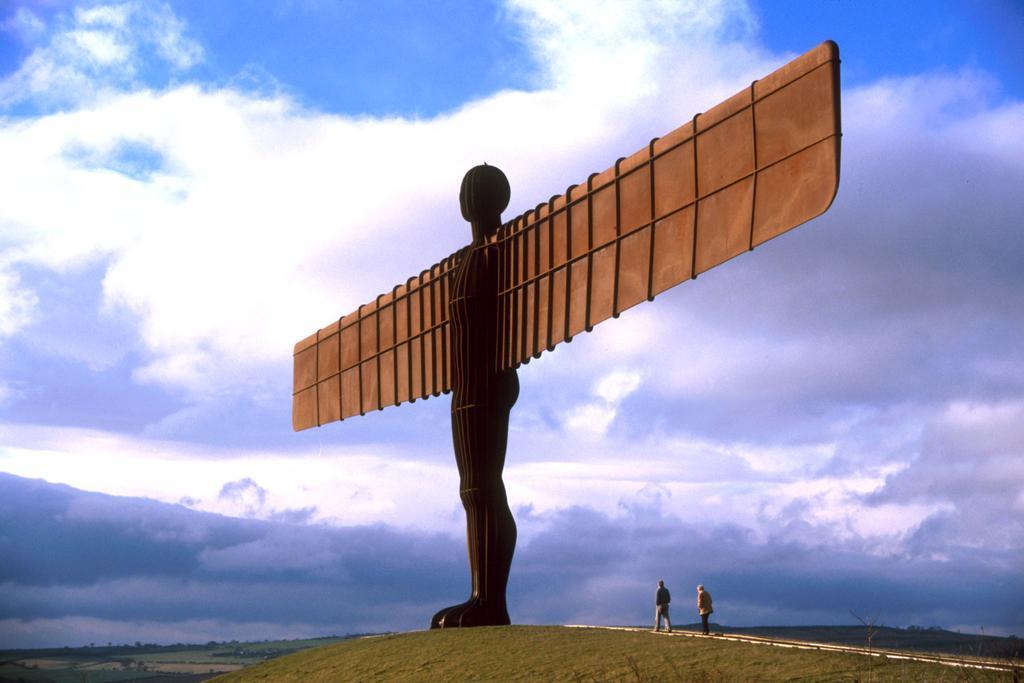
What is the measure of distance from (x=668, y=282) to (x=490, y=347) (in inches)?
132

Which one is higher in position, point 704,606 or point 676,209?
point 676,209

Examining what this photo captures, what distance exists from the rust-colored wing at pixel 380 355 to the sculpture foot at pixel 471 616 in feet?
9.86

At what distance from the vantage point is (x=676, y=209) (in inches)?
488

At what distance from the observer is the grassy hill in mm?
10742

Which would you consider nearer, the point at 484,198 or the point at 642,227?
the point at 642,227

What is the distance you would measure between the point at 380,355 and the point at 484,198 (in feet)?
10.7

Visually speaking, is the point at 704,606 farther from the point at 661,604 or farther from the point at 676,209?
the point at 676,209

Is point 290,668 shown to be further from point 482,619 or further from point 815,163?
point 815,163

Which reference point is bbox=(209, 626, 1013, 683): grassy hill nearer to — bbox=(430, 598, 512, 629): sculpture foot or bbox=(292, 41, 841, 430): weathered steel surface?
bbox=(430, 598, 512, 629): sculpture foot

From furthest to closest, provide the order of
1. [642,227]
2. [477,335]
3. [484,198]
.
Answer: [484,198]
[477,335]
[642,227]

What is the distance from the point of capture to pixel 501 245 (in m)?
15.2

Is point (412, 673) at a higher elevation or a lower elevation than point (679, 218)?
lower

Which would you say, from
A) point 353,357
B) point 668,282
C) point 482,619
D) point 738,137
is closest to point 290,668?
point 482,619

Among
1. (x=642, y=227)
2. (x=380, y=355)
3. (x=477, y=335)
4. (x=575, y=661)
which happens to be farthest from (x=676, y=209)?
(x=380, y=355)
